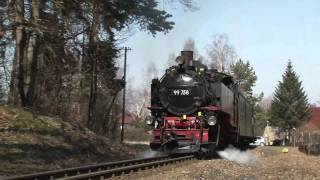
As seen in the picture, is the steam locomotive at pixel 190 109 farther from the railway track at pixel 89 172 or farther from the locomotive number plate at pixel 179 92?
the railway track at pixel 89 172

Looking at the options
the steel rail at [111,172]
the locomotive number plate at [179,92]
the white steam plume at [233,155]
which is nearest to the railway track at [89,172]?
the steel rail at [111,172]

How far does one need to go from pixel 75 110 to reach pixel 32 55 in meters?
9.81

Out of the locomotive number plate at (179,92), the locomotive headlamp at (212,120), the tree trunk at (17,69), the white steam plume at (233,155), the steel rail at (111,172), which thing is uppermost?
the tree trunk at (17,69)

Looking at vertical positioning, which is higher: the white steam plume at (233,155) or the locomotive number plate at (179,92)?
the locomotive number plate at (179,92)

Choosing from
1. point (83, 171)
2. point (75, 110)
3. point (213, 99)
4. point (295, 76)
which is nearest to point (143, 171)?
point (83, 171)

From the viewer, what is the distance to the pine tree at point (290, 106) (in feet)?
266

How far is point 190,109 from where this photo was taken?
21.3 meters

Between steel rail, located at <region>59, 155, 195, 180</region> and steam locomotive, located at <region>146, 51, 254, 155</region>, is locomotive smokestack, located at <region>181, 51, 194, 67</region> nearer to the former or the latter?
steam locomotive, located at <region>146, 51, 254, 155</region>

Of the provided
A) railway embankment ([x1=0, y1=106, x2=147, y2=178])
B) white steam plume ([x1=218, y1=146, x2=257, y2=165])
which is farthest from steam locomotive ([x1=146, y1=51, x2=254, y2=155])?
railway embankment ([x1=0, y1=106, x2=147, y2=178])

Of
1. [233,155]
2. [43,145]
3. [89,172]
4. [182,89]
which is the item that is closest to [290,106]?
[233,155]

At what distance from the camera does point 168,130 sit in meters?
20.8

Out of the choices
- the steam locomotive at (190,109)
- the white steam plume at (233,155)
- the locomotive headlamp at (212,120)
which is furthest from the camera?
the white steam plume at (233,155)

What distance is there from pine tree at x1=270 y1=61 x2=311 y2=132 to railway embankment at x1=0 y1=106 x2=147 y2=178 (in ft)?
192

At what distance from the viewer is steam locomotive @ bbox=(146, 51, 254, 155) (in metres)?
20.5
